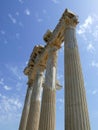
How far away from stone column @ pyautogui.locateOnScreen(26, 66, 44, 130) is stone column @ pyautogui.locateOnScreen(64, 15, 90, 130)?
46.0ft

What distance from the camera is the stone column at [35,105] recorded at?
110 ft

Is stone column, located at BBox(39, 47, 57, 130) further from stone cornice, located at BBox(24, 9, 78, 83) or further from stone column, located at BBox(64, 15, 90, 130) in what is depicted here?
stone column, located at BBox(64, 15, 90, 130)

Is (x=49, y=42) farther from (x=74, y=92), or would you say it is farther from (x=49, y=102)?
(x=74, y=92)

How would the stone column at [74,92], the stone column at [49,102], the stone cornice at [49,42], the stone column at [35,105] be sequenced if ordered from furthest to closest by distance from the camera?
the stone column at [35,105] → the stone cornice at [49,42] → the stone column at [49,102] → the stone column at [74,92]

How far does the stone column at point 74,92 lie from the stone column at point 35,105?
14.0 meters

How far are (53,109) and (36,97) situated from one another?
32.4 ft

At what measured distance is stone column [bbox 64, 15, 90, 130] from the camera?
19.4m

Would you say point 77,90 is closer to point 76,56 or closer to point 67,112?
point 67,112

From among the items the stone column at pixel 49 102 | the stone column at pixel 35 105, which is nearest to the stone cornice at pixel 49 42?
the stone column at pixel 35 105

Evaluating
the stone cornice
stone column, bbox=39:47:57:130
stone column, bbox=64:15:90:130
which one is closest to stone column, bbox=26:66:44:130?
the stone cornice

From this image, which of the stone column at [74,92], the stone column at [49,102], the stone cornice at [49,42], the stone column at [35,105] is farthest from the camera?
the stone column at [35,105]

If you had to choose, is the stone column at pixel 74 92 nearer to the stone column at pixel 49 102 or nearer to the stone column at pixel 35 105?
the stone column at pixel 49 102

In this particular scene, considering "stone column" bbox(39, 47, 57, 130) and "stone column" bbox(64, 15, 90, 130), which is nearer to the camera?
"stone column" bbox(64, 15, 90, 130)

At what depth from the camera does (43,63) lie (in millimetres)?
42000
